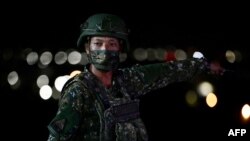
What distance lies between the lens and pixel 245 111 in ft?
38.3

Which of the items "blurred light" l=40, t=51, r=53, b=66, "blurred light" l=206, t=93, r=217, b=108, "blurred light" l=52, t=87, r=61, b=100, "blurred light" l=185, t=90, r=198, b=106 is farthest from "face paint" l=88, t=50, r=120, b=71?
"blurred light" l=52, t=87, r=61, b=100

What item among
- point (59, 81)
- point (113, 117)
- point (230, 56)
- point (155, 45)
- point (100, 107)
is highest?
point (155, 45)

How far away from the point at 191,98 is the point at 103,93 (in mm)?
6685

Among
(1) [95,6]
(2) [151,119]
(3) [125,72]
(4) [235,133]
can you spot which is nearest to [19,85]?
(1) [95,6]

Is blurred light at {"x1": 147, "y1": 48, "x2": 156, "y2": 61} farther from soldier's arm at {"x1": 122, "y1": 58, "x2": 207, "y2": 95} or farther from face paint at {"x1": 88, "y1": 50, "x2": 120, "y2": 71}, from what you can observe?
face paint at {"x1": 88, "y1": 50, "x2": 120, "y2": 71}

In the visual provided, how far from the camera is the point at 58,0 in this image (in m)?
13.5

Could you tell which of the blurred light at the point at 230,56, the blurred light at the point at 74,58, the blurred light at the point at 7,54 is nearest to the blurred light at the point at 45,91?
the blurred light at the point at 74,58

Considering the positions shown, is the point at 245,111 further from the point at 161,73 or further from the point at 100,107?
the point at 100,107

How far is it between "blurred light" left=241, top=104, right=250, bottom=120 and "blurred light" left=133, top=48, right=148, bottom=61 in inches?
139

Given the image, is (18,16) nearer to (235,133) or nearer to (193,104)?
(193,104)

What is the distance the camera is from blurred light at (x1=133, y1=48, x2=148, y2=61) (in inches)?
580

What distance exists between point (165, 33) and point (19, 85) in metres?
3.60

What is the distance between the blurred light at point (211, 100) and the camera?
1210 cm

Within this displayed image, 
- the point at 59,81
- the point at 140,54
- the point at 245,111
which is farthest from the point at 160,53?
the point at 245,111
